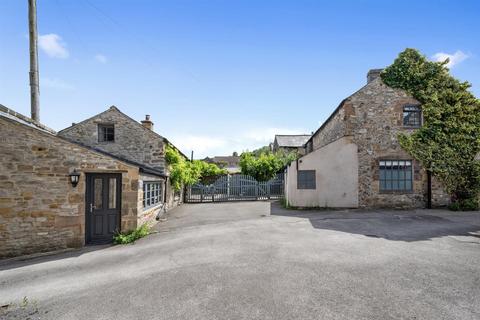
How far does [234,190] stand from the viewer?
791 inches

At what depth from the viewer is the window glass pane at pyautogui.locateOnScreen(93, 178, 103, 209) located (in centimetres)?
877

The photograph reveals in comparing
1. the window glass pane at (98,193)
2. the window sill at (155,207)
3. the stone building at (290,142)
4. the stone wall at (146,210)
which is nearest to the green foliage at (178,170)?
the stone wall at (146,210)

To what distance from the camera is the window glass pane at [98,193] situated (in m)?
8.77

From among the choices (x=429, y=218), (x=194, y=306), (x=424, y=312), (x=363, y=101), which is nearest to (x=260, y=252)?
(x=194, y=306)

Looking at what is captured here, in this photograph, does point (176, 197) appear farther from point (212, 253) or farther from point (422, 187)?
point (422, 187)

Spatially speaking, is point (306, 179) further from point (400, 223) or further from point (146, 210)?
point (146, 210)

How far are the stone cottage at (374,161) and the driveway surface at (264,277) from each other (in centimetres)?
436

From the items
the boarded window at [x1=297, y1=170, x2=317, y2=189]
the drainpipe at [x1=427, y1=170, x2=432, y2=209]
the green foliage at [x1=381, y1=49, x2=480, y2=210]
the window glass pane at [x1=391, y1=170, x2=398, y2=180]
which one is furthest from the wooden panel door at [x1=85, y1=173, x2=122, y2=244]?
the drainpipe at [x1=427, y1=170, x2=432, y2=209]

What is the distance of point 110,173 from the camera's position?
8.88m

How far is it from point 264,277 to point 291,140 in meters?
32.8

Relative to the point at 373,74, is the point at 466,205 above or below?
below

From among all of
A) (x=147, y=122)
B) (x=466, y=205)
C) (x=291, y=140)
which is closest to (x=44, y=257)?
(x=147, y=122)

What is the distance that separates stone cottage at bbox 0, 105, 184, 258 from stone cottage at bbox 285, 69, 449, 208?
10.2 meters

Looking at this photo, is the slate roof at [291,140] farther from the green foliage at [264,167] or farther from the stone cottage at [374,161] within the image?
the stone cottage at [374,161]
